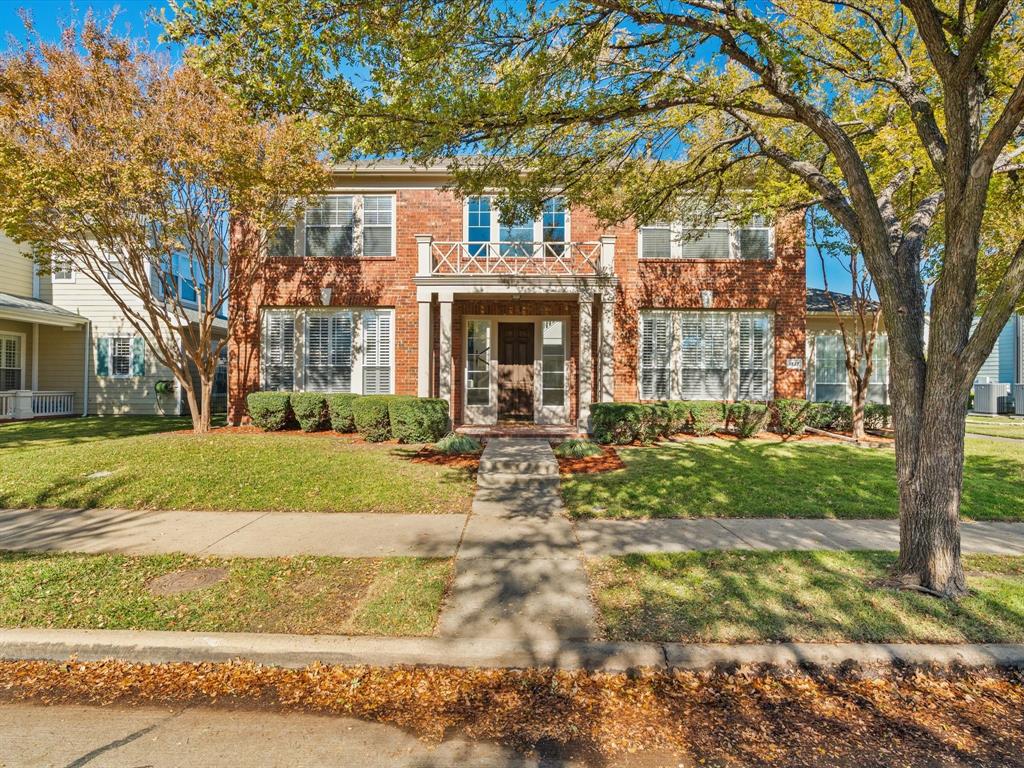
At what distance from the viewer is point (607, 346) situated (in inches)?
459

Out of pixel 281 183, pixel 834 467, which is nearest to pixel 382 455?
pixel 281 183

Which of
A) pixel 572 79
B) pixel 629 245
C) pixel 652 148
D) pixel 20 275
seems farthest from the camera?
pixel 20 275

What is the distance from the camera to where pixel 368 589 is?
4047 millimetres

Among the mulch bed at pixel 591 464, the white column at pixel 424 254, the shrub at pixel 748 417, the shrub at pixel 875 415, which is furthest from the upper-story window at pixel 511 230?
the shrub at pixel 875 415

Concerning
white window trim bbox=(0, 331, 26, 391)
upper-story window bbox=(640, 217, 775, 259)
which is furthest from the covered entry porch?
white window trim bbox=(0, 331, 26, 391)

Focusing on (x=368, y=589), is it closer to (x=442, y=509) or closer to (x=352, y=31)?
(x=442, y=509)

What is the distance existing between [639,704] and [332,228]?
13.0m

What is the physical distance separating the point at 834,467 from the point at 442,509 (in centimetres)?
657

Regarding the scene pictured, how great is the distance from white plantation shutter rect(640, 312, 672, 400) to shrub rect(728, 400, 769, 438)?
170cm

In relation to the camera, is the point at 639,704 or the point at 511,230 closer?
the point at 639,704

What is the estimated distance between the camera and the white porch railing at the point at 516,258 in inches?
479

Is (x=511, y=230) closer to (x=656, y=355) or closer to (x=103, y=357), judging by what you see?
(x=656, y=355)

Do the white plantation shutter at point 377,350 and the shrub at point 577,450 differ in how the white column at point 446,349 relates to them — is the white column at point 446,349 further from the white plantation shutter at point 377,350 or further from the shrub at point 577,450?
the shrub at point 577,450

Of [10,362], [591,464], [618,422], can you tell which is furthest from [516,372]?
[10,362]
